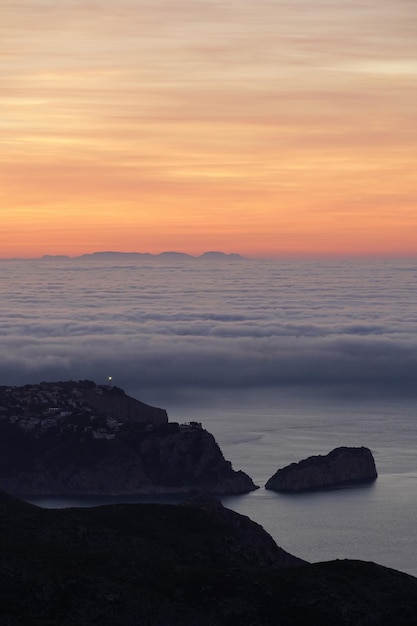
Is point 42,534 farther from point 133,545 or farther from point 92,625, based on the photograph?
point 92,625

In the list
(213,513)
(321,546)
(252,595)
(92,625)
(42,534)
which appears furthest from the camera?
(321,546)

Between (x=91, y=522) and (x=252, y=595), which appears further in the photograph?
(x=91, y=522)

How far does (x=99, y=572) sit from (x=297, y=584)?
491 inches

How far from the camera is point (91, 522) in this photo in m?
118

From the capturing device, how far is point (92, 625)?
95.9 meters

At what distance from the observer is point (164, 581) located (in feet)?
344

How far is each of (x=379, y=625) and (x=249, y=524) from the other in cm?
3001

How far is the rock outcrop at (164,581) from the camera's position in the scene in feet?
323

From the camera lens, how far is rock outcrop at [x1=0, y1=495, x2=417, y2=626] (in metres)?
98.4

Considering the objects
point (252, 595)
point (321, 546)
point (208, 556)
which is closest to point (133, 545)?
point (208, 556)

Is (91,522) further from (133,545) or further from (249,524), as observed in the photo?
(249,524)

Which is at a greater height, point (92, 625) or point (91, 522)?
point (91, 522)

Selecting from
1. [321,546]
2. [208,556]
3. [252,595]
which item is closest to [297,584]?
[252,595]

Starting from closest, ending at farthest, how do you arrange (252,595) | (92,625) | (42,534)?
(92,625), (252,595), (42,534)
